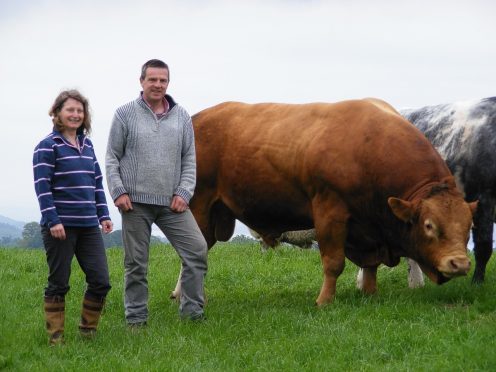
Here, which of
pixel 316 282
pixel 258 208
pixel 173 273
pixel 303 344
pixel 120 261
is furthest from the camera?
pixel 120 261

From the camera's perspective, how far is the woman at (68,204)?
718cm

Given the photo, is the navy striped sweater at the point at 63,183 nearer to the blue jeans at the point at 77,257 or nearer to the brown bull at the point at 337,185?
the blue jeans at the point at 77,257

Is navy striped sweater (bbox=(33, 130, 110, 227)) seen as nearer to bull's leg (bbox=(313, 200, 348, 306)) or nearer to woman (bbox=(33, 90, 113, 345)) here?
woman (bbox=(33, 90, 113, 345))

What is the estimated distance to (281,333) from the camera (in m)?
7.52

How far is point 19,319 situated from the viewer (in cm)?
872

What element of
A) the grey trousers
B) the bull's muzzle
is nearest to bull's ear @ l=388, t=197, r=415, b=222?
the bull's muzzle

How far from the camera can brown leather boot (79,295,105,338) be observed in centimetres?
763

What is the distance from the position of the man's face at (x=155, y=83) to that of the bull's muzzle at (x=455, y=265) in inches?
121

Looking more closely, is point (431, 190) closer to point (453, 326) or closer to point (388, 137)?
point (388, 137)

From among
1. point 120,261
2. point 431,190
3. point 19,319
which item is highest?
point 431,190

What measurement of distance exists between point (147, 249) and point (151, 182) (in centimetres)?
67

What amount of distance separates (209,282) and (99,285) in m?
4.06

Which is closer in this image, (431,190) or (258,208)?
(431,190)

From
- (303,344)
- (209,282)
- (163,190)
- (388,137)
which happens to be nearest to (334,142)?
(388,137)
